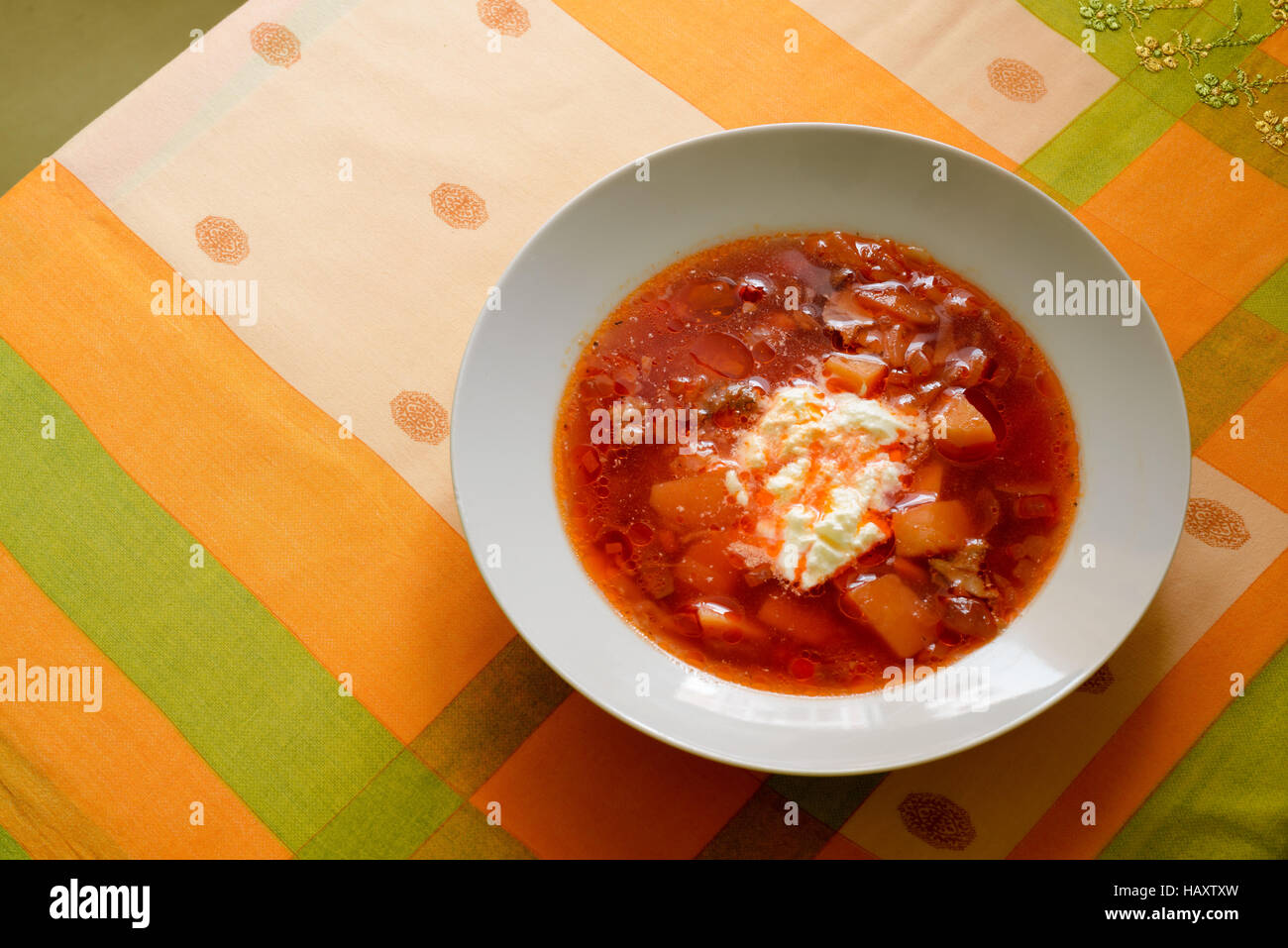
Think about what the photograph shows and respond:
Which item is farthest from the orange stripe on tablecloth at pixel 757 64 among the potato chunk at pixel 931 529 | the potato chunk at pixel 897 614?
the potato chunk at pixel 897 614

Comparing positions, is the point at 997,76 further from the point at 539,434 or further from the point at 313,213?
the point at 313,213

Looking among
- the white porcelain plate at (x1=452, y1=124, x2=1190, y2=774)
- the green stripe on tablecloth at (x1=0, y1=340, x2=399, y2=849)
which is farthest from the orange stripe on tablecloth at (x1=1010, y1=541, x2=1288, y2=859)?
the green stripe on tablecloth at (x1=0, y1=340, x2=399, y2=849)

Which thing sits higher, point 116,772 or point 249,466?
point 249,466

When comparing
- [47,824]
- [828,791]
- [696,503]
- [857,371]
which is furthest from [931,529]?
[47,824]

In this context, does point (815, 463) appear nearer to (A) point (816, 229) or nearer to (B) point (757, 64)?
(A) point (816, 229)

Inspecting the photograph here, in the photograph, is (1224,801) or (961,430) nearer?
(1224,801)
